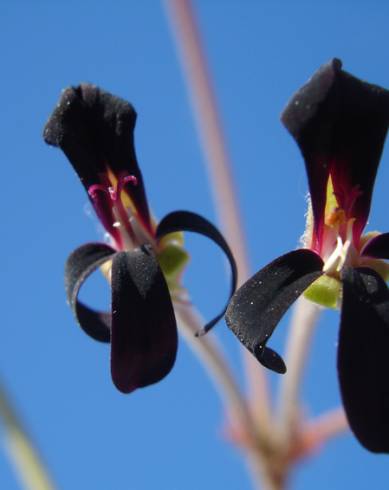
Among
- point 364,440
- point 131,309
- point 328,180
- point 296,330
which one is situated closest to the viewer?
point 364,440

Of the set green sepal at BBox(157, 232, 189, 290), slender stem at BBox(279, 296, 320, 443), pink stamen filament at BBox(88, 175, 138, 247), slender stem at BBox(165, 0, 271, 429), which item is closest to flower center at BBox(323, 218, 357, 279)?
green sepal at BBox(157, 232, 189, 290)

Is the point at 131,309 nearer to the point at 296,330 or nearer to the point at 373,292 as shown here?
the point at 373,292

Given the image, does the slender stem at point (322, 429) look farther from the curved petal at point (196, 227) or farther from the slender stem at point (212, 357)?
the curved petal at point (196, 227)

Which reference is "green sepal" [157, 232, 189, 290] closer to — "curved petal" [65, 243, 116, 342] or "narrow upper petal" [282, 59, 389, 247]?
"curved petal" [65, 243, 116, 342]

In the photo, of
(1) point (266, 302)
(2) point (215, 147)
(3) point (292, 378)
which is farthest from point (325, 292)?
(2) point (215, 147)

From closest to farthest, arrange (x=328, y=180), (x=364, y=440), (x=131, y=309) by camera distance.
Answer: (x=364, y=440)
(x=131, y=309)
(x=328, y=180)

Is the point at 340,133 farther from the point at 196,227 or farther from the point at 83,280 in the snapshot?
the point at 83,280

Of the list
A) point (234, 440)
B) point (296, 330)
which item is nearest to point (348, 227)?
point (296, 330)
